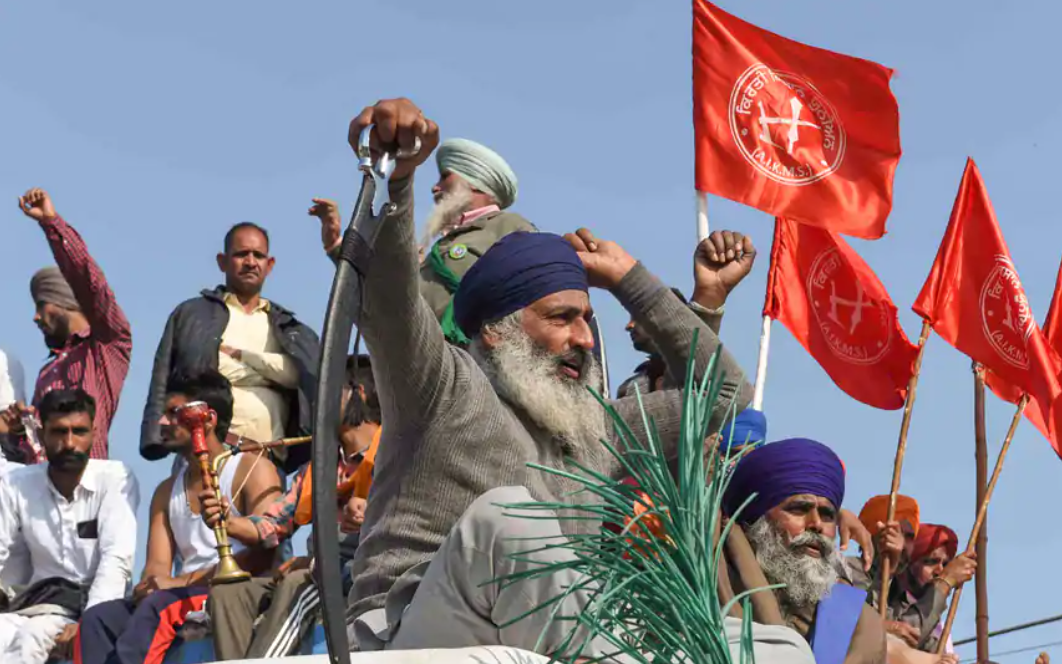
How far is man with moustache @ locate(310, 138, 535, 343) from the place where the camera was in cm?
779

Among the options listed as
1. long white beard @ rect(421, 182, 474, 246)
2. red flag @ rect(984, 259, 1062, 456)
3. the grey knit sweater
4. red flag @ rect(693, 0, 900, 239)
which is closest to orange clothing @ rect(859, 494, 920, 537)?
red flag @ rect(984, 259, 1062, 456)

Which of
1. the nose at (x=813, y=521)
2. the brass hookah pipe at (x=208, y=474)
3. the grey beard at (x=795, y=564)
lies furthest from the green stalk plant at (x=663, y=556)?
the brass hookah pipe at (x=208, y=474)

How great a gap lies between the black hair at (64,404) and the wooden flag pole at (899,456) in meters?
3.64

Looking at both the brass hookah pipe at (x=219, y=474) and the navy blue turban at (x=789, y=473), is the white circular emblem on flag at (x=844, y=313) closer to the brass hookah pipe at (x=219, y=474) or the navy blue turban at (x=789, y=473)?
the brass hookah pipe at (x=219, y=474)

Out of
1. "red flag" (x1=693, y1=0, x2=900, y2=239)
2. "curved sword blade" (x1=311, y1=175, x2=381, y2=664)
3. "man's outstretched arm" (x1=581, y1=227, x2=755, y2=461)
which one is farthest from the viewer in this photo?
"red flag" (x1=693, y1=0, x2=900, y2=239)

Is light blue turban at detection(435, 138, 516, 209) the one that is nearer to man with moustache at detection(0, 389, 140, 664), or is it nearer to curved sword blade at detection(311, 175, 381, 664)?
man with moustache at detection(0, 389, 140, 664)

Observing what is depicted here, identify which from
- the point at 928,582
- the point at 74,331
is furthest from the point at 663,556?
the point at 74,331

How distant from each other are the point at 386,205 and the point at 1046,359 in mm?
7261

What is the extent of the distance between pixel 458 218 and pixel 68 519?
227 centimetres

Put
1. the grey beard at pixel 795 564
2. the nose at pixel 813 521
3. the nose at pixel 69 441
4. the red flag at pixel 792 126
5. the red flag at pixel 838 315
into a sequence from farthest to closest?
the red flag at pixel 838 315
the red flag at pixel 792 126
the nose at pixel 69 441
the nose at pixel 813 521
the grey beard at pixel 795 564

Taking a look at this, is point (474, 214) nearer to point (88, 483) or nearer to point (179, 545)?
point (179, 545)

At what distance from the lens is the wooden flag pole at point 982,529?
363 inches

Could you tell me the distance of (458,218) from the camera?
8383 mm

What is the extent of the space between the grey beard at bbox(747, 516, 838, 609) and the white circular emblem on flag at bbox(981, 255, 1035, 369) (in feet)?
11.6
